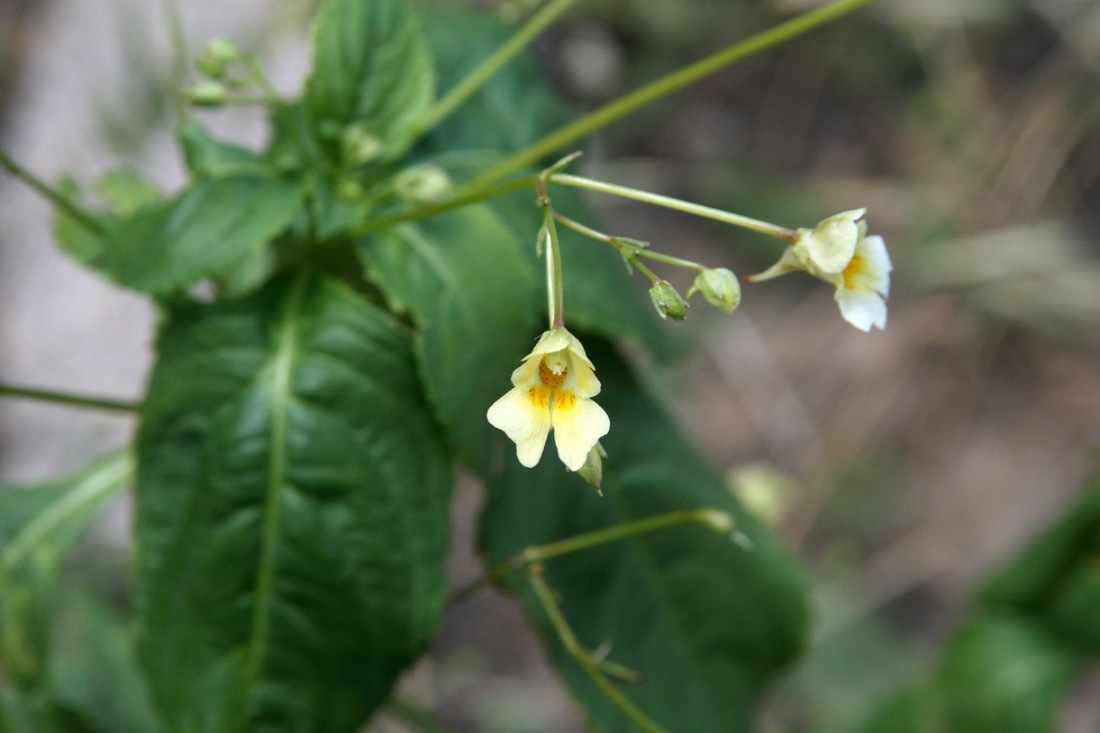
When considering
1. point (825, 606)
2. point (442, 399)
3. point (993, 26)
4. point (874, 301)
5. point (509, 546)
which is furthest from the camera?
point (993, 26)

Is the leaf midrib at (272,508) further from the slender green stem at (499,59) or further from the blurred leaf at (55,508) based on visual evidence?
the blurred leaf at (55,508)

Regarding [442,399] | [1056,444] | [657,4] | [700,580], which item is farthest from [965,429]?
[442,399]

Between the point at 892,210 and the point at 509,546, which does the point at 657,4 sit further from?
the point at 509,546

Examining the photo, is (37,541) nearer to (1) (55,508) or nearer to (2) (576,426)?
(1) (55,508)

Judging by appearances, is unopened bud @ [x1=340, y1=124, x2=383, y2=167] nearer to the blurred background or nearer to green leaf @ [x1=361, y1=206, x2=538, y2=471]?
green leaf @ [x1=361, y1=206, x2=538, y2=471]

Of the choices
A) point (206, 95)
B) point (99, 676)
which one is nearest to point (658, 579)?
point (206, 95)
